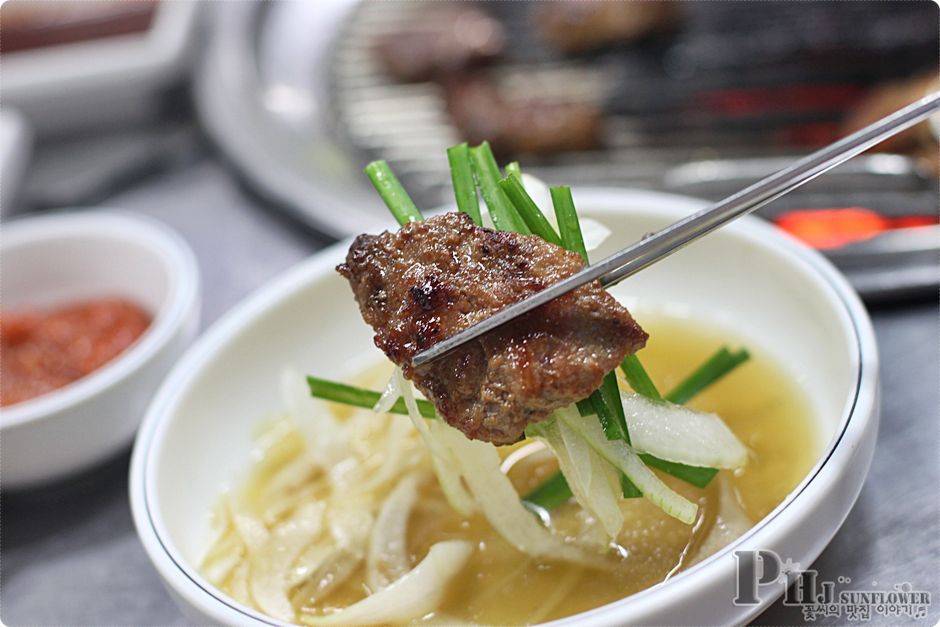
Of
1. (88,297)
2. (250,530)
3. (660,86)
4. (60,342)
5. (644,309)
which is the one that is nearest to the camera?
(250,530)

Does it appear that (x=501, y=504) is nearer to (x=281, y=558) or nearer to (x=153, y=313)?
(x=281, y=558)

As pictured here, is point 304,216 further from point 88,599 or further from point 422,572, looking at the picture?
point 422,572

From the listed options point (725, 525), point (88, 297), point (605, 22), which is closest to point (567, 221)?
point (725, 525)

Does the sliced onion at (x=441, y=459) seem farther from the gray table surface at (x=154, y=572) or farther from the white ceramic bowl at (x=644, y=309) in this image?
the gray table surface at (x=154, y=572)

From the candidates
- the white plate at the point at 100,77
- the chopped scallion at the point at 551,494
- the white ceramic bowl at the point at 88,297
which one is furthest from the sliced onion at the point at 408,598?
the white plate at the point at 100,77

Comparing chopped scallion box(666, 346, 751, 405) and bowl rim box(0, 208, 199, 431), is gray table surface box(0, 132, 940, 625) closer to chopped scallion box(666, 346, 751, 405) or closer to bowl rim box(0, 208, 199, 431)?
bowl rim box(0, 208, 199, 431)

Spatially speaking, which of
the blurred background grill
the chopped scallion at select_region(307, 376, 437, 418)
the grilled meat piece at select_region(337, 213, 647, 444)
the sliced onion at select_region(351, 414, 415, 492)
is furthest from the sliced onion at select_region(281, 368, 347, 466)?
the blurred background grill
